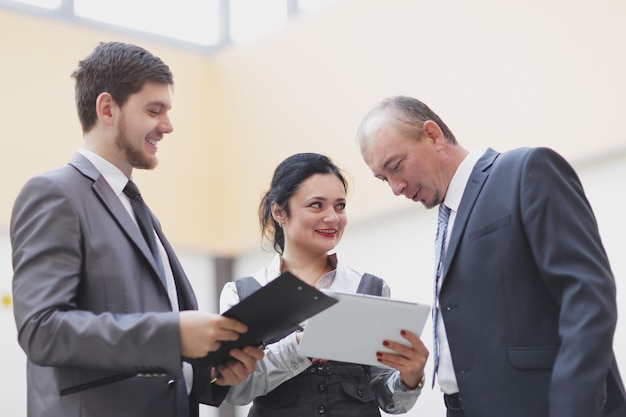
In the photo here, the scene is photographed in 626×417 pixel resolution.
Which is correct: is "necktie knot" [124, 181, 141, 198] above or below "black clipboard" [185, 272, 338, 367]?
above

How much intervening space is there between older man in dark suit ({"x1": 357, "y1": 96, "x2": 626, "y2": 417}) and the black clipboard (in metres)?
0.46

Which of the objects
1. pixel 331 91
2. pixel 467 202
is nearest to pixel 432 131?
pixel 467 202

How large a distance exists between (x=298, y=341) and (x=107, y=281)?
0.75m

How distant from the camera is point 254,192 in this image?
6531mm

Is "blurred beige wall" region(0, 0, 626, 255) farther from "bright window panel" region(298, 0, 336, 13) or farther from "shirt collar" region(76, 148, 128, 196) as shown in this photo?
"shirt collar" region(76, 148, 128, 196)

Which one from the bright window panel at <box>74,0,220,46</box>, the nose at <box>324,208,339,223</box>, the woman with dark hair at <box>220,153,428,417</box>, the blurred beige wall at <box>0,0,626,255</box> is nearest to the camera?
the woman with dark hair at <box>220,153,428,417</box>

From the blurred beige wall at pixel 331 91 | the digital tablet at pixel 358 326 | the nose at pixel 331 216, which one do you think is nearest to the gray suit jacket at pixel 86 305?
the digital tablet at pixel 358 326

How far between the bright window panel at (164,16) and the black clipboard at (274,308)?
475cm

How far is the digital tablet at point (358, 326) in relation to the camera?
7.79 ft

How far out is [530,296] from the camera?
231 centimetres

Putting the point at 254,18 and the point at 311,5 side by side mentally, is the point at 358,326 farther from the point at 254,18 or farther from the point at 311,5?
the point at 254,18

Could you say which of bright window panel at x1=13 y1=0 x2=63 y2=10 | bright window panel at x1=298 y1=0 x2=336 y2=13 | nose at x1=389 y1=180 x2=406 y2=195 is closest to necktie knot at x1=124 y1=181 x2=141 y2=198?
nose at x1=389 y1=180 x2=406 y2=195

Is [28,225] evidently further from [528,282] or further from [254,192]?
[254,192]

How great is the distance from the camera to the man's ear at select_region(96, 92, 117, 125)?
2367 mm
